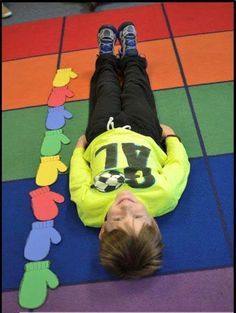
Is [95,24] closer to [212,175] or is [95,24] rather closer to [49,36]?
[49,36]

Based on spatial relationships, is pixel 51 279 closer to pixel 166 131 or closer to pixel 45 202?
pixel 45 202

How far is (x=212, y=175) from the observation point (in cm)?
182

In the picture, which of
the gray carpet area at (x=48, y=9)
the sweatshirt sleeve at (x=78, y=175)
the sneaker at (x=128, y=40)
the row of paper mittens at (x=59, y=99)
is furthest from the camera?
the gray carpet area at (x=48, y=9)

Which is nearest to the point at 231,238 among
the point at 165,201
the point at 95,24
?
the point at 165,201

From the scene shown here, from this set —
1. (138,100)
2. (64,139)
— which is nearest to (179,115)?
(138,100)

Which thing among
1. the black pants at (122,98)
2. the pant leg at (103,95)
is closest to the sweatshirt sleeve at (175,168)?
the black pants at (122,98)

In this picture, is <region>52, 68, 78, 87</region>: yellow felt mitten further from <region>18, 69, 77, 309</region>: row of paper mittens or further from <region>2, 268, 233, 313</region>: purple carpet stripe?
<region>2, 268, 233, 313</region>: purple carpet stripe

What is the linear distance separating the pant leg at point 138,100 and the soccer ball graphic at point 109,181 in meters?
0.33

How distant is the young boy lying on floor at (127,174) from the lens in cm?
136

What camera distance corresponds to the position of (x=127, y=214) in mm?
1406

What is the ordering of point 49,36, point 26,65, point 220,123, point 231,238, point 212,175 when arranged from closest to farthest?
point 231,238 < point 212,175 < point 220,123 < point 26,65 < point 49,36

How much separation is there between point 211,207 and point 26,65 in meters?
1.77

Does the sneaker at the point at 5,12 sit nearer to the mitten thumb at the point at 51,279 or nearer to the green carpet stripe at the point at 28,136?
the green carpet stripe at the point at 28,136

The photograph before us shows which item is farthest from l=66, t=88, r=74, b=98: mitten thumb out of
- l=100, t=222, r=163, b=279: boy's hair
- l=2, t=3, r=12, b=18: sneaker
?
l=2, t=3, r=12, b=18: sneaker
